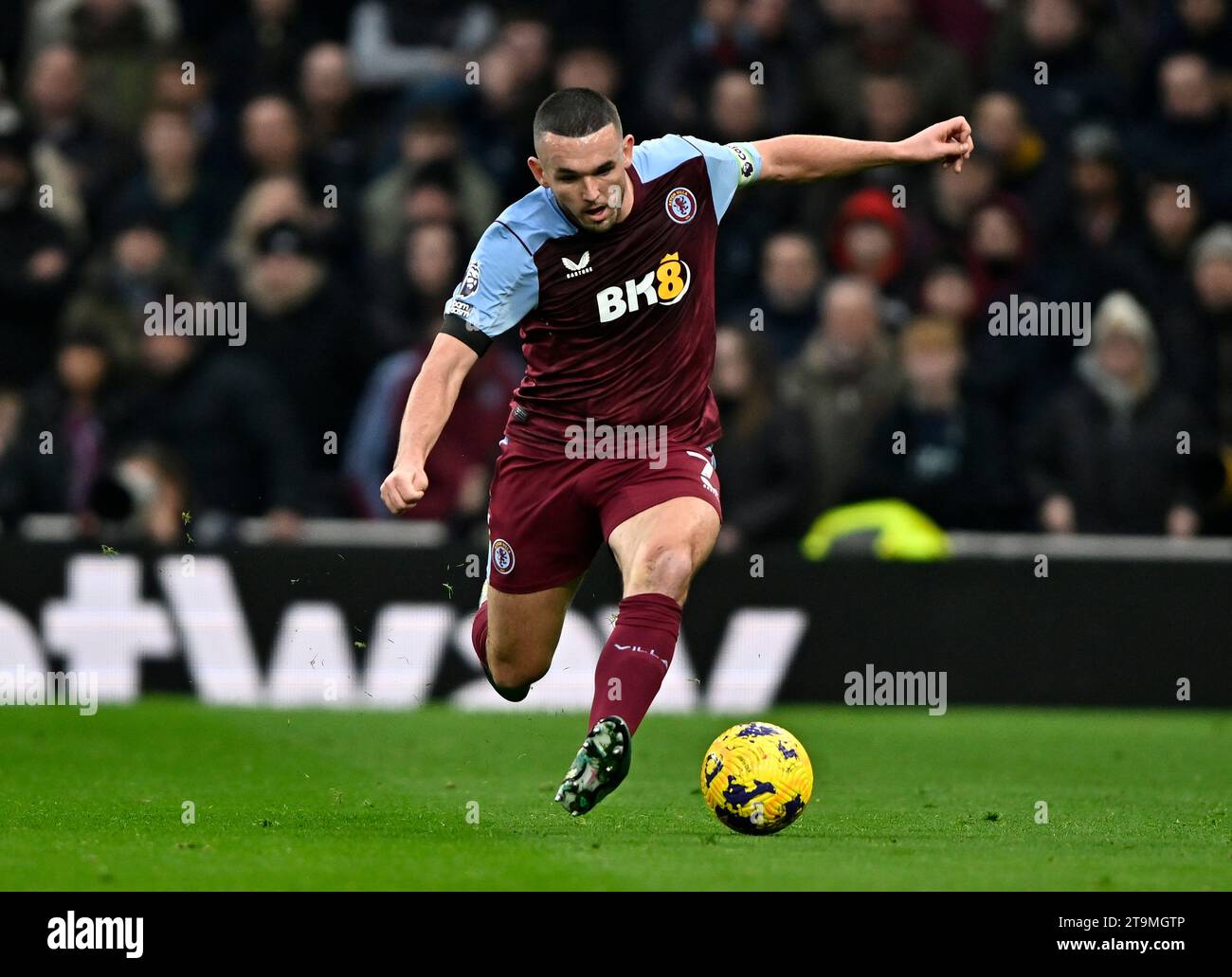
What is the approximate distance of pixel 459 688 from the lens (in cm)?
1330

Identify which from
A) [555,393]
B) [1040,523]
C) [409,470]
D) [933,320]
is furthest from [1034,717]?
[409,470]

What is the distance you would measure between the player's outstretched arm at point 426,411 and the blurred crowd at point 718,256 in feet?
17.1

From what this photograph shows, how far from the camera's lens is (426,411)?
773cm

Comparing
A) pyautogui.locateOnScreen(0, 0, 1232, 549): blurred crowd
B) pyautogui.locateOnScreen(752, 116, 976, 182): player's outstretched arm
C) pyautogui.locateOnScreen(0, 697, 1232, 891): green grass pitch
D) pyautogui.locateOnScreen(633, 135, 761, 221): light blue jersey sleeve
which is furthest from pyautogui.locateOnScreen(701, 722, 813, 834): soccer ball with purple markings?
pyautogui.locateOnScreen(0, 0, 1232, 549): blurred crowd

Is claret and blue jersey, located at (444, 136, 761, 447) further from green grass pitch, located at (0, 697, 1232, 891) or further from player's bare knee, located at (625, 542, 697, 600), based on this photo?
green grass pitch, located at (0, 697, 1232, 891)

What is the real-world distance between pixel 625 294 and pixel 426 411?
1.00 m

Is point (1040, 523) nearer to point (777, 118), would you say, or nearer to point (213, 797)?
point (777, 118)

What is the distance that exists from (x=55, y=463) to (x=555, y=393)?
6.08 meters

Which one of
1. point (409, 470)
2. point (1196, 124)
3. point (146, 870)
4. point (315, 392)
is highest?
point (1196, 124)

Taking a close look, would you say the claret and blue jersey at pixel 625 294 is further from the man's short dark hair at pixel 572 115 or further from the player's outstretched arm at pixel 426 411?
the man's short dark hair at pixel 572 115

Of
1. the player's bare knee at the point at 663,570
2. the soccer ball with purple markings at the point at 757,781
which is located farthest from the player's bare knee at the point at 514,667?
the soccer ball with purple markings at the point at 757,781

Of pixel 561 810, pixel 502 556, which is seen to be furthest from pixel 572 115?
pixel 561 810

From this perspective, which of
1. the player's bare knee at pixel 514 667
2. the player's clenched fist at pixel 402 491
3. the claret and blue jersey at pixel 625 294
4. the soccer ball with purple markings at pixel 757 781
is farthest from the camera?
the player's bare knee at pixel 514 667

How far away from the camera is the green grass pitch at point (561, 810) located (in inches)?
269
